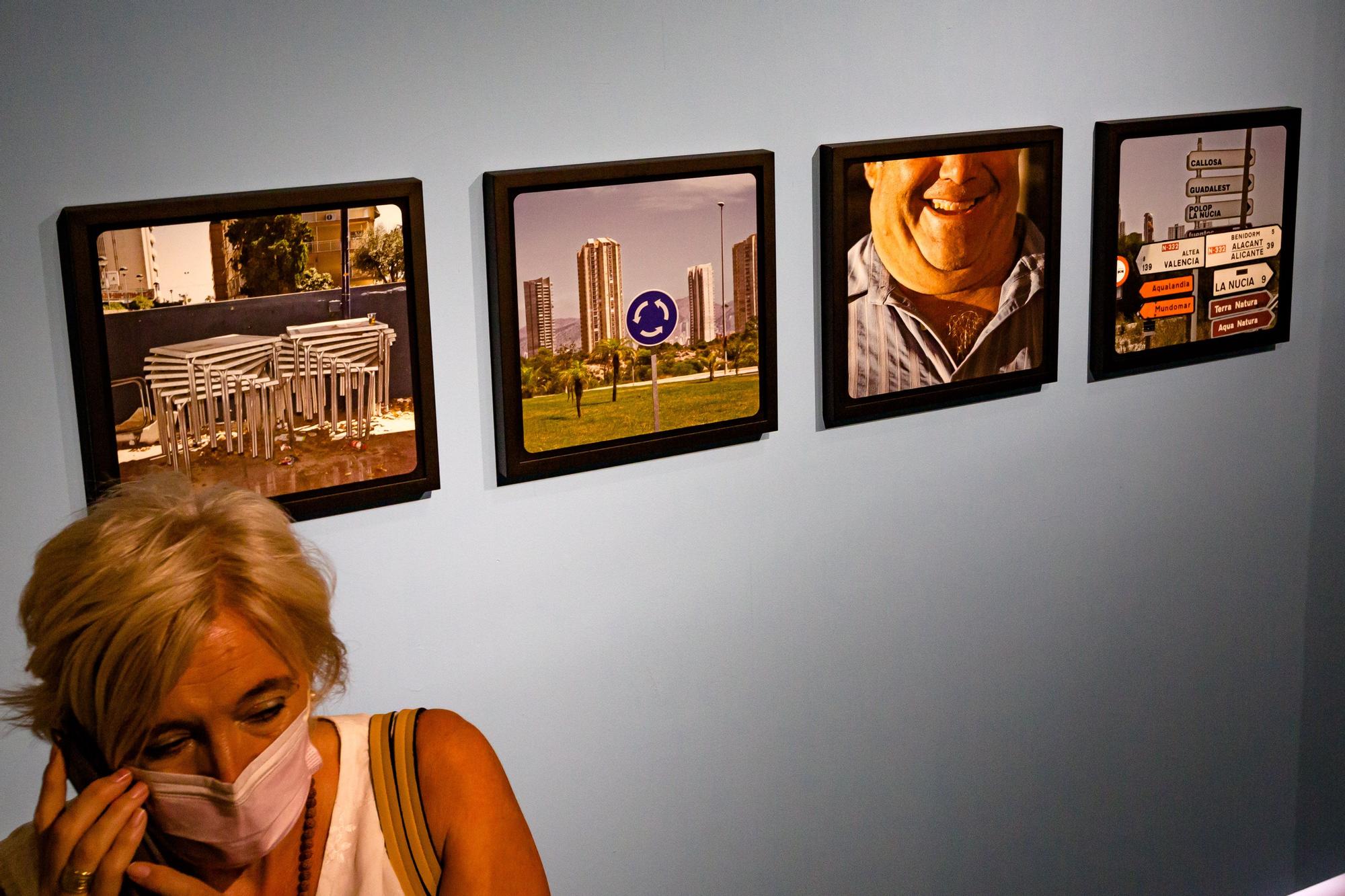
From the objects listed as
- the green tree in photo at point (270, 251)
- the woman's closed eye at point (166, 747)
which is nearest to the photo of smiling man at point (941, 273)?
the green tree in photo at point (270, 251)

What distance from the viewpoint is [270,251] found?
1.64 m

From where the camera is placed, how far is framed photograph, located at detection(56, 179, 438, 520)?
5.09 ft

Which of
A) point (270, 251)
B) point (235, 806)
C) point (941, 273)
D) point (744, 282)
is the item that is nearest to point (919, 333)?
point (941, 273)

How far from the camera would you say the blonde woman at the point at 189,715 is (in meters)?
1.26

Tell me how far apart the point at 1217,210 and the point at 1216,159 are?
0.10m

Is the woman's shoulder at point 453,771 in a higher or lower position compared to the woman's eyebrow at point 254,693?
lower

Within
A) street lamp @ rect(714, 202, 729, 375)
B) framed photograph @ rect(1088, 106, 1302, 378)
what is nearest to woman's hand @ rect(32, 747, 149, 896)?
street lamp @ rect(714, 202, 729, 375)

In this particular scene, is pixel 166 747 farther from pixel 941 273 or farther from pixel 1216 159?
pixel 1216 159

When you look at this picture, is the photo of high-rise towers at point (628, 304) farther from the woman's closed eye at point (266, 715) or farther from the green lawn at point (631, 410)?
the woman's closed eye at point (266, 715)

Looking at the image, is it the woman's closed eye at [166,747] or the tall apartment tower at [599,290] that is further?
the tall apartment tower at [599,290]

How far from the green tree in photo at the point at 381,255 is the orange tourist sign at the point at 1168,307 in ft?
4.69

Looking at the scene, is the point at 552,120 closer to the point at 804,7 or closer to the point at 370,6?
the point at 370,6

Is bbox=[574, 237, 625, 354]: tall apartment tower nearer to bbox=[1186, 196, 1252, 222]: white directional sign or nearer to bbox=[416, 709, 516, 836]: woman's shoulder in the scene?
bbox=[416, 709, 516, 836]: woman's shoulder

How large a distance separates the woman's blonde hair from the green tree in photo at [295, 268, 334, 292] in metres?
0.38
